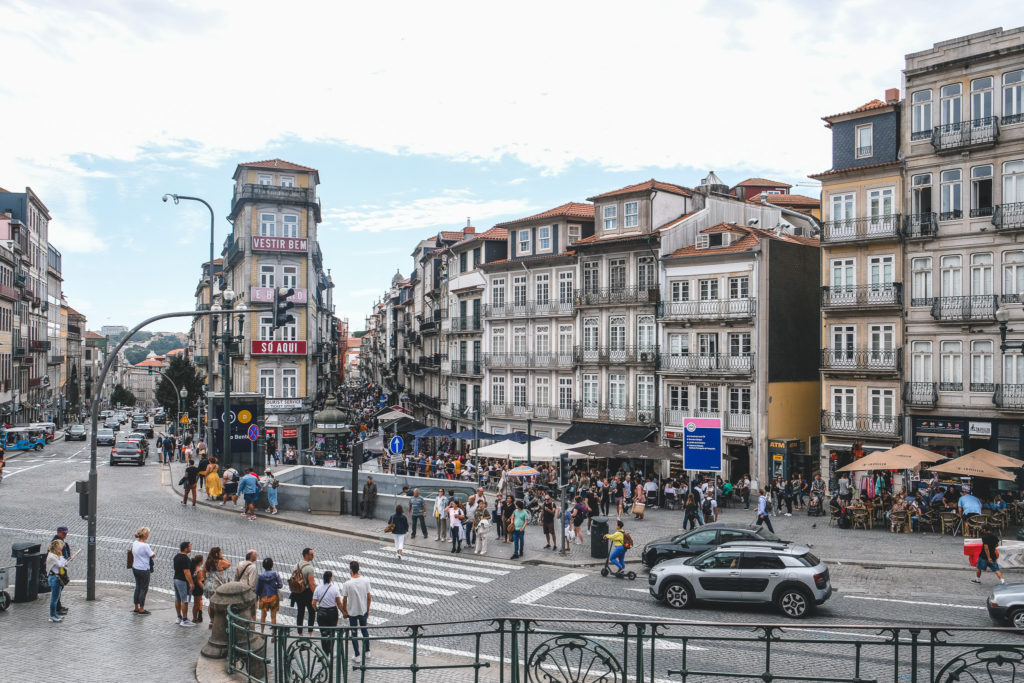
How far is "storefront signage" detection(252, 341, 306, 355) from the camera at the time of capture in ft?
185

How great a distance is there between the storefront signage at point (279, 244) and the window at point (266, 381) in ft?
27.1

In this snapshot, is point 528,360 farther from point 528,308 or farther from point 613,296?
point 613,296

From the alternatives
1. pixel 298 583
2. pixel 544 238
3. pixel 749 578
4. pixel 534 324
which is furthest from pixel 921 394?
pixel 298 583

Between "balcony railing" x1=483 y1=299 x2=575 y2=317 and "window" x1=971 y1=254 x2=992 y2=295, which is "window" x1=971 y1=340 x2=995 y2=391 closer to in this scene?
"window" x1=971 y1=254 x2=992 y2=295

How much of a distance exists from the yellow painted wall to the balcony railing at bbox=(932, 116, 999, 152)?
1246cm

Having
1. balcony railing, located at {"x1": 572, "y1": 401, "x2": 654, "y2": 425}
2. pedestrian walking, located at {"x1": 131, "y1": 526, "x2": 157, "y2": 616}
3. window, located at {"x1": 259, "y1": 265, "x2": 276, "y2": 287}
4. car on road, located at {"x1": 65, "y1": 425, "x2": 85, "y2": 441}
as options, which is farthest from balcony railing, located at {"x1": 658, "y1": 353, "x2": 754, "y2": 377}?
car on road, located at {"x1": 65, "y1": 425, "x2": 85, "y2": 441}

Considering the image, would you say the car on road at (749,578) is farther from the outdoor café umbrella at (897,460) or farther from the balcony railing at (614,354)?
the balcony railing at (614,354)

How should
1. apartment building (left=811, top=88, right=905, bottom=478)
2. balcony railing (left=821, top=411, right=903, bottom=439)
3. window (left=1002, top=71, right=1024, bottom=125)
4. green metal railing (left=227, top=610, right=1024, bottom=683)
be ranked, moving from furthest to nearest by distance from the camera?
apartment building (left=811, top=88, right=905, bottom=478) → balcony railing (left=821, top=411, right=903, bottom=439) → window (left=1002, top=71, right=1024, bottom=125) → green metal railing (left=227, top=610, right=1024, bottom=683)

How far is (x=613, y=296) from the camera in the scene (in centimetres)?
4512

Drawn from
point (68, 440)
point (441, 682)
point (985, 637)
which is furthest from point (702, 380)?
point (68, 440)

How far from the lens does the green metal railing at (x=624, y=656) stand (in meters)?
9.74

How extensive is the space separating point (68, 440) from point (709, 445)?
192ft

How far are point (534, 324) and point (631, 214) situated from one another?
29.9 feet

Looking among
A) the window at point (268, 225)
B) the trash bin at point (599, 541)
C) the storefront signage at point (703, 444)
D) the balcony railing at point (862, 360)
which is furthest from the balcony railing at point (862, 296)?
the window at point (268, 225)
